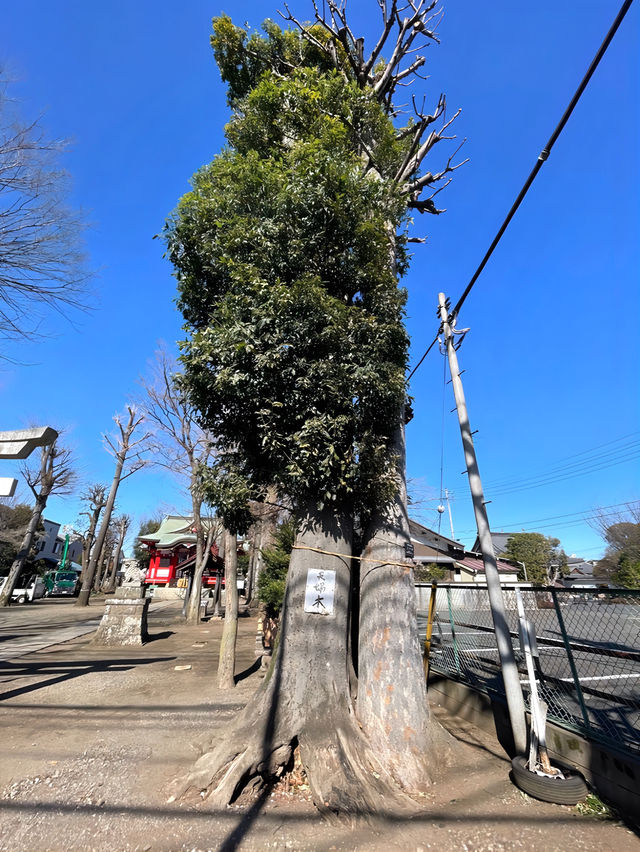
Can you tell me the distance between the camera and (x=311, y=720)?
350 cm

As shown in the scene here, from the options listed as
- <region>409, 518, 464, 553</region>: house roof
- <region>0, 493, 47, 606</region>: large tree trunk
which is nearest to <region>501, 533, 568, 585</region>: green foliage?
<region>409, 518, 464, 553</region>: house roof

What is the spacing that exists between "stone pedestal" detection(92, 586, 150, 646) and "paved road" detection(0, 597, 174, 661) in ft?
4.67

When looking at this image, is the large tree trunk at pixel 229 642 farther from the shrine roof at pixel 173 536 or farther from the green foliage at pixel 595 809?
the shrine roof at pixel 173 536

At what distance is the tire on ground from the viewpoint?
3.01m

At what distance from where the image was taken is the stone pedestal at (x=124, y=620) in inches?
395

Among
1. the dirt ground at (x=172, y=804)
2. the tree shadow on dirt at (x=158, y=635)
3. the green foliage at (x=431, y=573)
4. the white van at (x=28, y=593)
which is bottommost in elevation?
the dirt ground at (x=172, y=804)

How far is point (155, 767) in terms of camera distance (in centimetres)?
369

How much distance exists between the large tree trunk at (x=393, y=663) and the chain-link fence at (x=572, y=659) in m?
1.16

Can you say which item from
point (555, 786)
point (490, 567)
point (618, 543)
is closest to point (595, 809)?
point (555, 786)

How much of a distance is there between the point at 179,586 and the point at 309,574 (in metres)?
29.1

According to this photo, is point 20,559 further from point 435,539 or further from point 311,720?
point 311,720

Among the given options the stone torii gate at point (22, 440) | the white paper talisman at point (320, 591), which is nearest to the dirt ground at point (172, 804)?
the white paper talisman at point (320, 591)

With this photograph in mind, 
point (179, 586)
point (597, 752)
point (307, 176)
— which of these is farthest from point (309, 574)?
point (179, 586)

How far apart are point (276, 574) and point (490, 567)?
17.5ft
